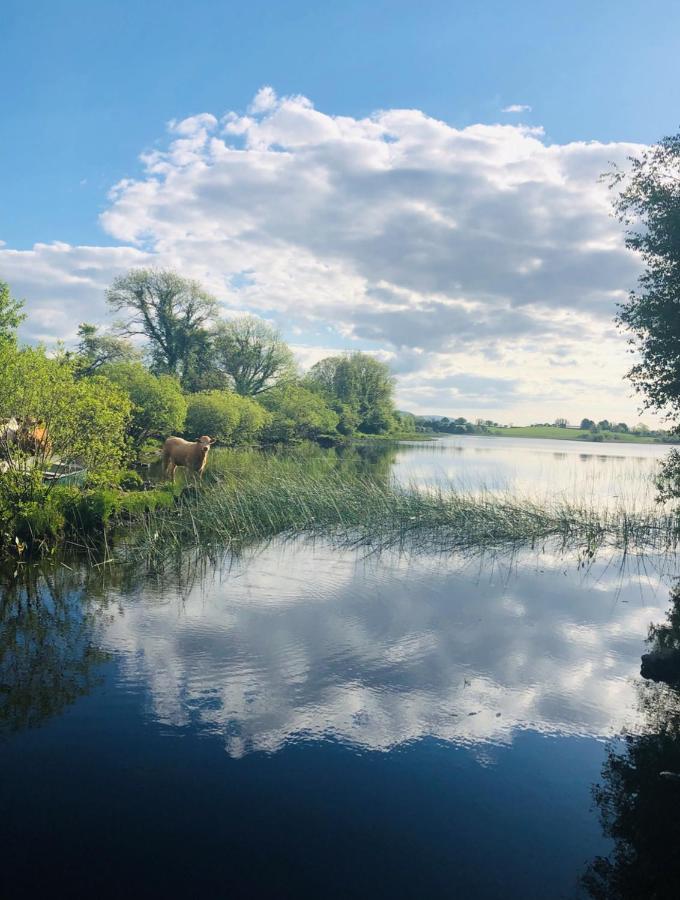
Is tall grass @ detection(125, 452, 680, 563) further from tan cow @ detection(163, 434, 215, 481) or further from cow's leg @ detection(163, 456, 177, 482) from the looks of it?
cow's leg @ detection(163, 456, 177, 482)

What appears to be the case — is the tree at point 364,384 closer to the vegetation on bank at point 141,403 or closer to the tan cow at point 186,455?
the vegetation on bank at point 141,403

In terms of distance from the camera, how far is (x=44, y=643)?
891 centimetres

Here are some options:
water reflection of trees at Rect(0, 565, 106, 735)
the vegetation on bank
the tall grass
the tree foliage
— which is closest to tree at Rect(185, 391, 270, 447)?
the vegetation on bank

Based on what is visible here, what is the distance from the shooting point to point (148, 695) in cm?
744

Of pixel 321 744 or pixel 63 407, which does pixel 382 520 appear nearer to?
pixel 63 407

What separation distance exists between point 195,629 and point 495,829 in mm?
5837

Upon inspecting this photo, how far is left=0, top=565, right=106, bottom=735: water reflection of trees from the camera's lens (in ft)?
23.4

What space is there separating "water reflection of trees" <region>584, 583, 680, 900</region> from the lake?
3 centimetres

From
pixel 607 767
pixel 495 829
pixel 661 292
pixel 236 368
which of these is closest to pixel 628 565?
pixel 661 292

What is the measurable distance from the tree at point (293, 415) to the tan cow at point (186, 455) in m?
36.7

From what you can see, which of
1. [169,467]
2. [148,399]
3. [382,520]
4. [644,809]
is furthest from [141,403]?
[644,809]

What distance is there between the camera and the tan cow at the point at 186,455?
2592 centimetres

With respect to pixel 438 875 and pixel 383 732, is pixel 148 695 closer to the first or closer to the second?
pixel 383 732

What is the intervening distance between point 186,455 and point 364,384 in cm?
7363
